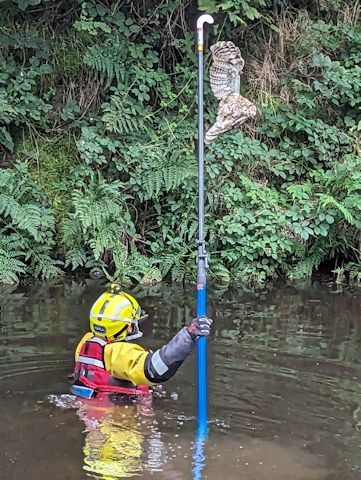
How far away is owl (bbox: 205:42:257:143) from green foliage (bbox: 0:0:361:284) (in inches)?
10.2

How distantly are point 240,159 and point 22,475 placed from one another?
264 inches

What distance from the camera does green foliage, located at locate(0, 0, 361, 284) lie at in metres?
9.98

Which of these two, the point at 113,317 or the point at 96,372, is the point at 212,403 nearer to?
the point at 96,372


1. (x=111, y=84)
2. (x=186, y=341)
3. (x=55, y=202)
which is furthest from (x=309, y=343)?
(x=111, y=84)

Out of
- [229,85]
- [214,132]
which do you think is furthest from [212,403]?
[229,85]

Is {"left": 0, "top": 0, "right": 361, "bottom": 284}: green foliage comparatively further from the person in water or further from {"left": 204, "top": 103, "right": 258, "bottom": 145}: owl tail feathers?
the person in water

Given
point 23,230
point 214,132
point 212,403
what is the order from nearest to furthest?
point 212,403 → point 23,230 → point 214,132

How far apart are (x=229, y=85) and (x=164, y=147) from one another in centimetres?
121

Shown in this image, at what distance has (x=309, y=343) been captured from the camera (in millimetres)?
7516

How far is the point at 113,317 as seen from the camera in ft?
17.6

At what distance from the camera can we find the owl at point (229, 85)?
10430 mm

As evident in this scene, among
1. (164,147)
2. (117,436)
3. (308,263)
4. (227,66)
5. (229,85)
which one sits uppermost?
(227,66)

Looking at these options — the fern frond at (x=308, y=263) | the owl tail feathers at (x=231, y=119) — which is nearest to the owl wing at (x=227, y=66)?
the owl tail feathers at (x=231, y=119)

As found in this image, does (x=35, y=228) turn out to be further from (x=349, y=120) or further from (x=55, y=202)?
(x=349, y=120)
